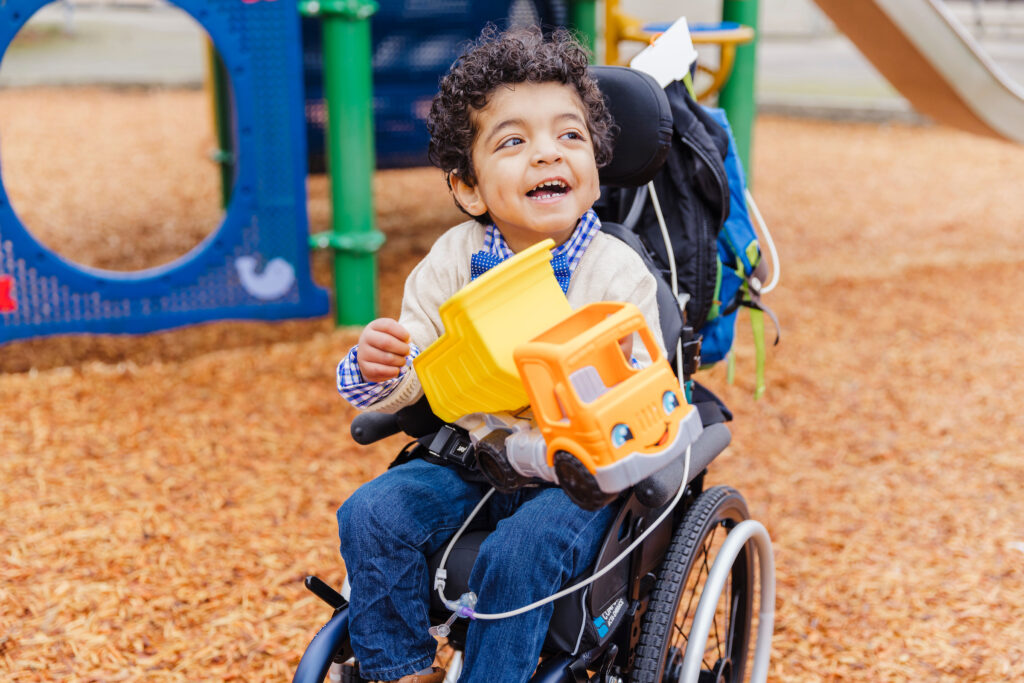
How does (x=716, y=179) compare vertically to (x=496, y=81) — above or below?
below

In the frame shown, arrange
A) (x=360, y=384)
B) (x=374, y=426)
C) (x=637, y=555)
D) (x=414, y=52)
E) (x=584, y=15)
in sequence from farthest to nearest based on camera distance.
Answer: (x=414, y=52), (x=584, y=15), (x=374, y=426), (x=637, y=555), (x=360, y=384)

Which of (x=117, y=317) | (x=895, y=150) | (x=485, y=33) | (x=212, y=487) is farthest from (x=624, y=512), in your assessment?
(x=895, y=150)

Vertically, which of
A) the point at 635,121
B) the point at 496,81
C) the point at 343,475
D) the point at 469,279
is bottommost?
the point at 343,475

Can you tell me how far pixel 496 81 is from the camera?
1931mm

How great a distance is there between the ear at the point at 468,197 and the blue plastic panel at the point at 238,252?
282cm

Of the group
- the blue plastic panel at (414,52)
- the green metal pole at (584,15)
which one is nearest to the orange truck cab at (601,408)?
the green metal pole at (584,15)

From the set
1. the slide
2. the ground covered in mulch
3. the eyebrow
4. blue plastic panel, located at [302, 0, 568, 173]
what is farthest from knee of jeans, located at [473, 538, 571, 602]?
blue plastic panel, located at [302, 0, 568, 173]

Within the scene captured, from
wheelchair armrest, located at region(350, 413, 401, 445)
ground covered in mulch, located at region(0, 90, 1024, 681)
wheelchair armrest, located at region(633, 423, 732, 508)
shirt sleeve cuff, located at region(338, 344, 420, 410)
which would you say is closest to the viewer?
wheelchair armrest, located at region(633, 423, 732, 508)

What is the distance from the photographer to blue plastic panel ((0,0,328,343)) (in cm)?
450

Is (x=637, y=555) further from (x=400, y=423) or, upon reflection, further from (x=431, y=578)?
(x=400, y=423)

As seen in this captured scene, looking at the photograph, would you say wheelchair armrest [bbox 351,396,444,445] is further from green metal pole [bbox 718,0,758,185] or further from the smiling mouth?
green metal pole [bbox 718,0,758,185]

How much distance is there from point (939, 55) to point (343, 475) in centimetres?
446

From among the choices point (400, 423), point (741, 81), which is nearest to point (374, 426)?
point (400, 423)

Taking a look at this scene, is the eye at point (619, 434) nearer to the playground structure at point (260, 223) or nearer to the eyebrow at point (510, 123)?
the eyebrow at point (510, 123)
